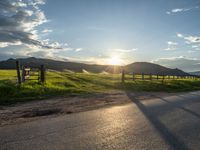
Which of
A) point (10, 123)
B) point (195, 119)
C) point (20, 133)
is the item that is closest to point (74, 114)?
point (10, 123)

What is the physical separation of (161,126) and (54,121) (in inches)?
139

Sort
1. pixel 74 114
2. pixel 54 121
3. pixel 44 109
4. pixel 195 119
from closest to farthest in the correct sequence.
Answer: pixel 54 121
pixel 195 119
pixel 74 114
pixel 44 109

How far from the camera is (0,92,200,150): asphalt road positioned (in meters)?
5.89

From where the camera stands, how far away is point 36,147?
18.6 feet

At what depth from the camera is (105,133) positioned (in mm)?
6953

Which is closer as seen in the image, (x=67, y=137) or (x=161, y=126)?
(x=67, y=137)

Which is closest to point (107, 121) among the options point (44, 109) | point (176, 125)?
point (176, 125)

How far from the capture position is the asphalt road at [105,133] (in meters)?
5.89

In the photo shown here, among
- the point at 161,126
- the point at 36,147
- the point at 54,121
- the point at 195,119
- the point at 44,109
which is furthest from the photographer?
the point at 44,109

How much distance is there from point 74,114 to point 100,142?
391cm

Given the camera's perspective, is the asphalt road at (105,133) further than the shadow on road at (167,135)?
No

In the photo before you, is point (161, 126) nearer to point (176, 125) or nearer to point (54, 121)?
point (176, 125)

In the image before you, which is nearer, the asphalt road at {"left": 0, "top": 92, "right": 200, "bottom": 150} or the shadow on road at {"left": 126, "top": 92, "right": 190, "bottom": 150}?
the asphalt road at {"left": 0, "top": 92, "right": 200, "bottom": 150}

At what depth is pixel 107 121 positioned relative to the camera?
8.58m
